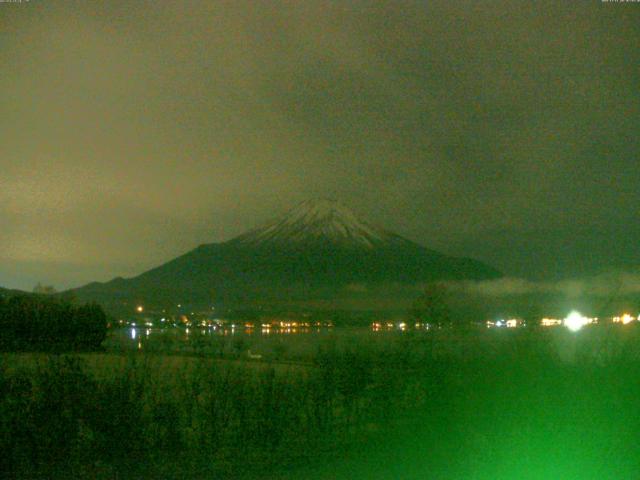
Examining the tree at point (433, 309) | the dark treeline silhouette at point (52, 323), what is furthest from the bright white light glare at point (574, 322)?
the dark treeline silhouette at point (52, 323)

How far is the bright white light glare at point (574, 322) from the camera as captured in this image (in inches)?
707

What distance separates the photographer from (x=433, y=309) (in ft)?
81.1

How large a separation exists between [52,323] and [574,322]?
28812 mm

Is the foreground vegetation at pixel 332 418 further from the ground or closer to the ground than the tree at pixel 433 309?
closer to the ground

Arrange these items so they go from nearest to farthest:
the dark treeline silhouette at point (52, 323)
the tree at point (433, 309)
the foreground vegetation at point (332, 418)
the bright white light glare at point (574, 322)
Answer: the foreground vegetation at point (332, 418) < the bright white light glare at point (574, 322) < the tree at point (433, 309) < the dark treeline silhouette at point (52, 323)

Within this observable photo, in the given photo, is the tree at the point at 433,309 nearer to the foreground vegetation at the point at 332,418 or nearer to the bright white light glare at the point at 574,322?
the bright white light glare at the point at 574,322

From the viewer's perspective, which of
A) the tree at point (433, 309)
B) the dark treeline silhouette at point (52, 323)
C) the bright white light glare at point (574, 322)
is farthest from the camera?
the dark treeline silhouette at point (52, 323)

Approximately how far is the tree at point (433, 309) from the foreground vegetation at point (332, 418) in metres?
7.39

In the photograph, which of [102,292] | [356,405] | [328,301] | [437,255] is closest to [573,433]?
[356,405]

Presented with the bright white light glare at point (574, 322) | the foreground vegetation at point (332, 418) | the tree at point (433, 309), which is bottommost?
the foreground vegetation at point (332, 418)

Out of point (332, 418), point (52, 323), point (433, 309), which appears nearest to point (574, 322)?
point (433, 309)

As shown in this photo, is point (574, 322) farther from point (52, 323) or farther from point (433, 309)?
point (52, 323)

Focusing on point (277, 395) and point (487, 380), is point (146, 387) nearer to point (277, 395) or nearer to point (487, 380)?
point (277, 395)

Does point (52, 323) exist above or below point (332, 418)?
above
